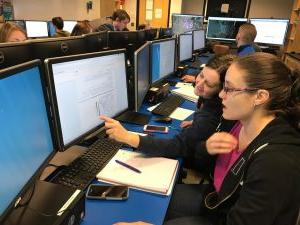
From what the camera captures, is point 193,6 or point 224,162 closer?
point 224,162

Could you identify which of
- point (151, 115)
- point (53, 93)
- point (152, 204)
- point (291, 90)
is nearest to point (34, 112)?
point (53, 93)

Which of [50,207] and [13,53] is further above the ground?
[13,53]

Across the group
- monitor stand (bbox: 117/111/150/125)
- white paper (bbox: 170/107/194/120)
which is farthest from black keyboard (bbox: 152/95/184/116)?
monitor stand (bbox: 117/111/150/125)

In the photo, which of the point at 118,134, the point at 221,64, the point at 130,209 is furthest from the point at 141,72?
the point at 130,209

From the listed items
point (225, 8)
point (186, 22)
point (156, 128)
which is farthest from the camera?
point (225, 8)

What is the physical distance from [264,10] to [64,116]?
8767 millimetres

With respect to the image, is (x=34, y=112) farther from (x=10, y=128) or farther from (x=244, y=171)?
(x=244, y=171)

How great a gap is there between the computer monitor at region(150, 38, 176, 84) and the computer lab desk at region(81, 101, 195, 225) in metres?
1.28

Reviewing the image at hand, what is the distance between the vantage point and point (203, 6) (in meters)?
9.00

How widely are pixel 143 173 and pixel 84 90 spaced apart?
419 mm

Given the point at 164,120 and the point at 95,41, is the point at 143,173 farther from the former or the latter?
the point at 95,41

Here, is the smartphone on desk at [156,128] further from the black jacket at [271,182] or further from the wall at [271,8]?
the wall at [271,8]

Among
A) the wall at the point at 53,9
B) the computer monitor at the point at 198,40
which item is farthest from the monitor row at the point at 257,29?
the wall at the point at 53,9

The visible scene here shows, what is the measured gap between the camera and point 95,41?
6.16 feet
